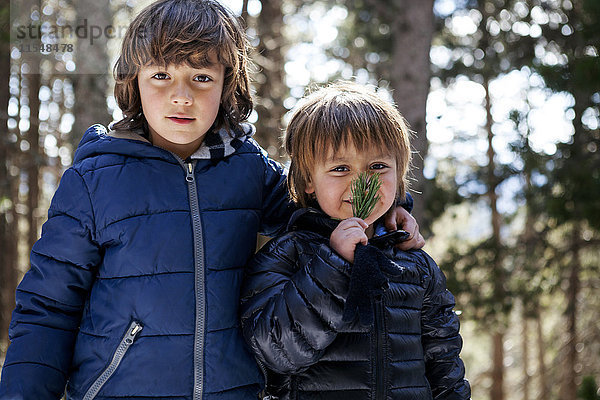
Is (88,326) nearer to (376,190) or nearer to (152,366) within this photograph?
(152,366)

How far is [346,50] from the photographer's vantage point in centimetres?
1223

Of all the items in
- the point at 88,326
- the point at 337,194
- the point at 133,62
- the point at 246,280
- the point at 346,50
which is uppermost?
the point at 346,50

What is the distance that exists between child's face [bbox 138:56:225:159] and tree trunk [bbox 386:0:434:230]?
4005 mm

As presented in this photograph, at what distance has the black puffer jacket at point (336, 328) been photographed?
209cm

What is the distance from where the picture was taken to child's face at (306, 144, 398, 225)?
7.63 ft

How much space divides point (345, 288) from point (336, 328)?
0.45 ft

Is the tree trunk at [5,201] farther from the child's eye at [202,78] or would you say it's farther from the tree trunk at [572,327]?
the tree trunk at [572,327]

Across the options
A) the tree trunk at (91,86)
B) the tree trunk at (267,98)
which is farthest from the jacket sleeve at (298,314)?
the tree trunk at (91,86)

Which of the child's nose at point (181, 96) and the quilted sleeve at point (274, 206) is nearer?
the child's nose at point (181, 96)

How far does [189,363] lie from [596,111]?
696 centimetres

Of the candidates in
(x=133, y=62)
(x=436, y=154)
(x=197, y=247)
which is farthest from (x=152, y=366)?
(x=436, y=154)

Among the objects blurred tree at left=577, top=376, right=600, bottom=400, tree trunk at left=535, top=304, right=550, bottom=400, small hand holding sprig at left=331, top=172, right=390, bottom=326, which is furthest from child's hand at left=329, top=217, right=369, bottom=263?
tree trunk at left=535, top=304, right=550, bottom=400

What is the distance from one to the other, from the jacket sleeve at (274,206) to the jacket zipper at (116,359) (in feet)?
2.29

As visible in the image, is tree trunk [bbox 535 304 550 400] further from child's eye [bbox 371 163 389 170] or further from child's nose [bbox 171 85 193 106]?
child's nose [bbox 171 85 193 106]
